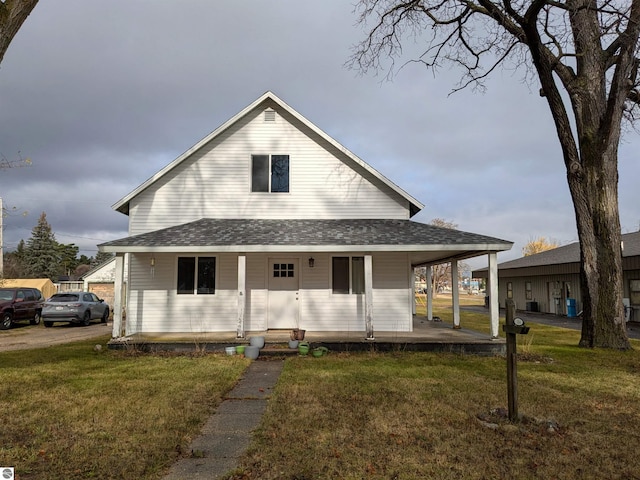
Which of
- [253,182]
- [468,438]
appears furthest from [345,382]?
[253,182]

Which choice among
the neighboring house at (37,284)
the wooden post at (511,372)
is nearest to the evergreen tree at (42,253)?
the neighboring house at (37,284)

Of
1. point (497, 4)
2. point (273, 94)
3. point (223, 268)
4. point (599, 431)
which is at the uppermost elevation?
point (497, 4)

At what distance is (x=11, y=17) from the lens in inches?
170

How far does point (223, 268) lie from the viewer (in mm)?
13055

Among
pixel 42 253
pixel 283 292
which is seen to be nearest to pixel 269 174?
pixel 283 292

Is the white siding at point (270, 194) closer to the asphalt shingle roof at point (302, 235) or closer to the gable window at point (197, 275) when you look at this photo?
the asphalt shingle roof at point (302, 235)

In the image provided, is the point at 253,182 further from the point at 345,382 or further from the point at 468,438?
the point at 468,438

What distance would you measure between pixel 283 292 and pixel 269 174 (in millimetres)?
3798

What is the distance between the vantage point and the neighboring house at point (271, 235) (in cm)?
1191

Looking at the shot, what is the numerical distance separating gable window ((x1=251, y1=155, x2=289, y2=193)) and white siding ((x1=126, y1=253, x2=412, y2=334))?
2284 mm

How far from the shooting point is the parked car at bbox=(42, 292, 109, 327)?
18500 millimetres

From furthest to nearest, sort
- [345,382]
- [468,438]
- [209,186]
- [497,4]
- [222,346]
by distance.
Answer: [209,186] → [497,4] → [222,346] → [345,382] → [468,438]

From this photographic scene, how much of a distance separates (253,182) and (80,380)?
775 centimetres

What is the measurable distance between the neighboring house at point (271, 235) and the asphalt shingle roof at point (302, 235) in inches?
1.2
